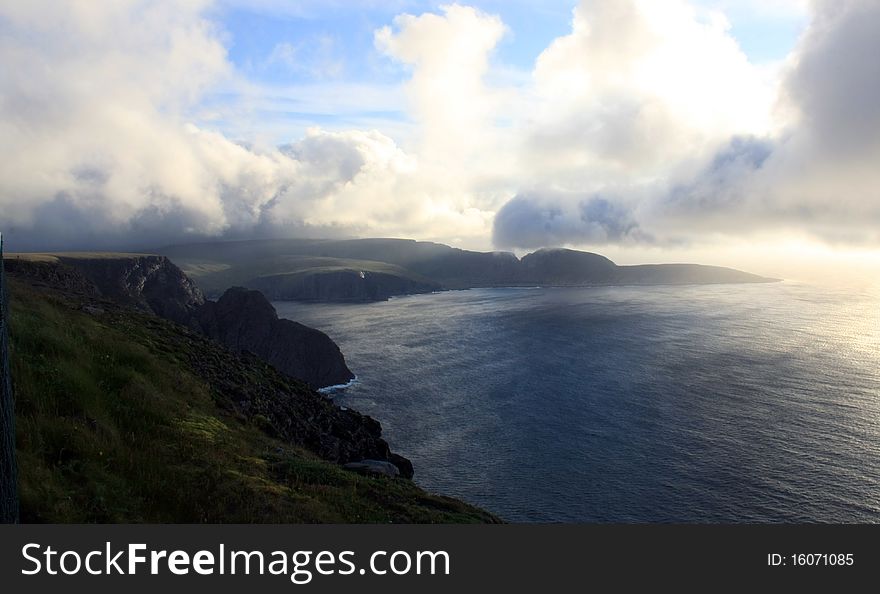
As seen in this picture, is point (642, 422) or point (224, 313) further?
point (224, 313)

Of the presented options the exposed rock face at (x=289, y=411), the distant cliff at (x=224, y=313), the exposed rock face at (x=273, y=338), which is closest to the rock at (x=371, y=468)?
the exposed rock face at (x=289, y=411)

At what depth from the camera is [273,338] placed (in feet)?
381

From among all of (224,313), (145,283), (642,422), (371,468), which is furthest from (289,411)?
(145,283)

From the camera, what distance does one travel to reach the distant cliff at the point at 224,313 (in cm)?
11075

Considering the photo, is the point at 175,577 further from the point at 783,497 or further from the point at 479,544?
the point at 783,497

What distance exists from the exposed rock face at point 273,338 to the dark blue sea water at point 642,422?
8260mm

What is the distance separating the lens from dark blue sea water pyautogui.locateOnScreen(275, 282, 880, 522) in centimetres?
5347

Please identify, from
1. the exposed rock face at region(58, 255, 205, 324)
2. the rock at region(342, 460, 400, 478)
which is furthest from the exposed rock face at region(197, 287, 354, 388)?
the rock at region(342, 460, 400, 478)

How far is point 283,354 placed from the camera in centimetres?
11350

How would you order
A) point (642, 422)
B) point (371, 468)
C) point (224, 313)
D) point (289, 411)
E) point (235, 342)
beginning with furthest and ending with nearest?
point (224, 313) → point (235, 342) → point (642, 422) → point (289, 411) → point (371, 468)

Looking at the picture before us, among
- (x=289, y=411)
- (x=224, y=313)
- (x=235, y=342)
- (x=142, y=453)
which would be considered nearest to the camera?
(x=142, y=453)

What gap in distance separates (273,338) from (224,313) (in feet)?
62.2

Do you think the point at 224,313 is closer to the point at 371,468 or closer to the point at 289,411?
the point at 289,411

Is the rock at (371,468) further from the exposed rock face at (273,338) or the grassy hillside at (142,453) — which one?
the exposed rock face at (273,338)
